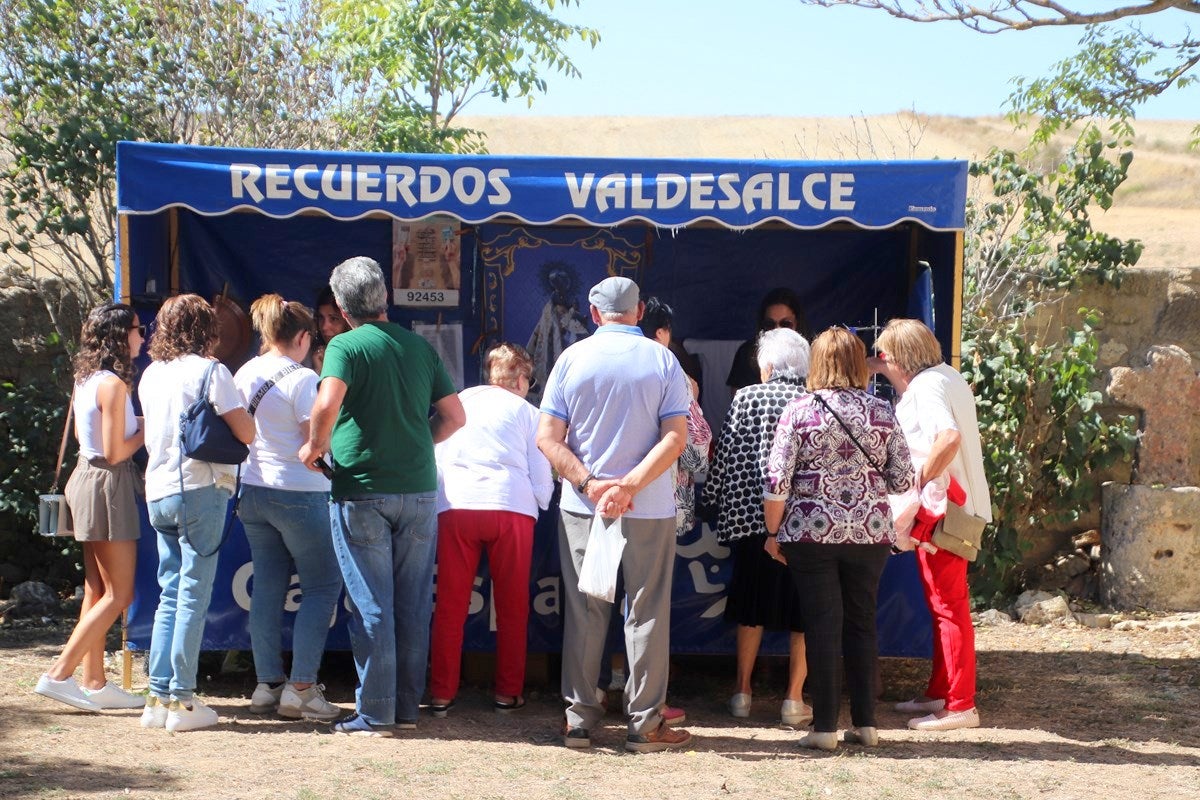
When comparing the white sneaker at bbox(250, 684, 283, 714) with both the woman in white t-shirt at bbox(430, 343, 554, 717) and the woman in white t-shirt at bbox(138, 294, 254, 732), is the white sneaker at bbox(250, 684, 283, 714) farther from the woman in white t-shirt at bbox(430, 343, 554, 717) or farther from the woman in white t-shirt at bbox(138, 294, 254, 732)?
the woman in white t-shirt at bbox(430, 343, 554, 717)

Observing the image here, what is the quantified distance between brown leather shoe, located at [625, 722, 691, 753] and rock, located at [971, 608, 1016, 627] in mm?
3484

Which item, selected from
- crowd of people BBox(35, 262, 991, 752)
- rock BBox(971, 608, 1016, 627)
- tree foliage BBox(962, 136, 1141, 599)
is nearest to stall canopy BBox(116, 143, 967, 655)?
crowd of people BBox(35, 262, 991, 752)

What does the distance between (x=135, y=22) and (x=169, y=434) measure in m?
4.69

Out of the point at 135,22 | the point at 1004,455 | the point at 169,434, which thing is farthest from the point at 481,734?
the point at 135,22

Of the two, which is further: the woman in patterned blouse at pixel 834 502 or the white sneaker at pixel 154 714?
the white sneaker at pixel 154 714

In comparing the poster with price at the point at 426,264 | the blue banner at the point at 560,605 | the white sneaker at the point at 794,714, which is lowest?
the white sneaker at the point at 794,714

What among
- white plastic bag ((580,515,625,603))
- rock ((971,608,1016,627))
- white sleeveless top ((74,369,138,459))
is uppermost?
white sleeveless top ((74,369,138,459))

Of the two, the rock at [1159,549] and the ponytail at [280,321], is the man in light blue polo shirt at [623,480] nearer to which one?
the ponytail at [280,321]

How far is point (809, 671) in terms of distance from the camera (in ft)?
16.3

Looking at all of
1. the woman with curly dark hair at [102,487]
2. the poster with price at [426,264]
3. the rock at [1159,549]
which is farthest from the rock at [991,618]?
the woman with curly dark hair at [102,487]

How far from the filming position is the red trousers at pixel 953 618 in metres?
5.34

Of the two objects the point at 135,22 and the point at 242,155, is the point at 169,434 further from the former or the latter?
the point at 135,22

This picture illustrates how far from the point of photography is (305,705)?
5285mm

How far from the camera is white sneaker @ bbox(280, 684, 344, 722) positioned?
5.27 meters
